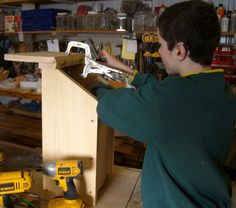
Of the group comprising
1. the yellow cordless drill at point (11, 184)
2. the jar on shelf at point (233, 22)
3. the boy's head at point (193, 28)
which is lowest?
the yellow cordless drill at point (11, 184)

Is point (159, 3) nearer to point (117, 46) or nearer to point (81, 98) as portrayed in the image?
point (117, 46)

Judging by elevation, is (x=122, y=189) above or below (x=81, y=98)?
below

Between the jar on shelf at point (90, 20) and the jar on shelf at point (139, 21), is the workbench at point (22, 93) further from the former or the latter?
the jar on shelf at point (139, 21)

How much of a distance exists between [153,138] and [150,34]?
1.81m

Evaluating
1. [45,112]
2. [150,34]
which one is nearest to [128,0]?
[150,34]

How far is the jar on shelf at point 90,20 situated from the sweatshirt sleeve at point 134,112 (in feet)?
6.86

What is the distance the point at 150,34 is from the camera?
2264 mm

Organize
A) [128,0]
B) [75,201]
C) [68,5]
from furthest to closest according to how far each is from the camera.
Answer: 1. [68,5]
2. [128,0]
3. [75,201]

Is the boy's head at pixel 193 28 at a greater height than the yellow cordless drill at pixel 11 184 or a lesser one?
greater

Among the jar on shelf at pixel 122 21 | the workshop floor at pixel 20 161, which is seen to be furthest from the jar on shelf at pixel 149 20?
the workshop floor at pixel 20 161

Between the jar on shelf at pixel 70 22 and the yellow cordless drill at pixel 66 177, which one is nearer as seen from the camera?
the yellow cordless drill at pixel 66 177

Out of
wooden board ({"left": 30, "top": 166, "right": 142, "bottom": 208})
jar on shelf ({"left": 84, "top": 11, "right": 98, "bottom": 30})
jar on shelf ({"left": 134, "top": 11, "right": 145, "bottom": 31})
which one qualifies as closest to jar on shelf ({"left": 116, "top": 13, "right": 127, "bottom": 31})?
jar on shelf ({"left": 134, "top": 11, "right": 145, "bottom": 31})

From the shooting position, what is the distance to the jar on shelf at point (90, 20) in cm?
257

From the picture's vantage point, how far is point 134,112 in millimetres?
577
